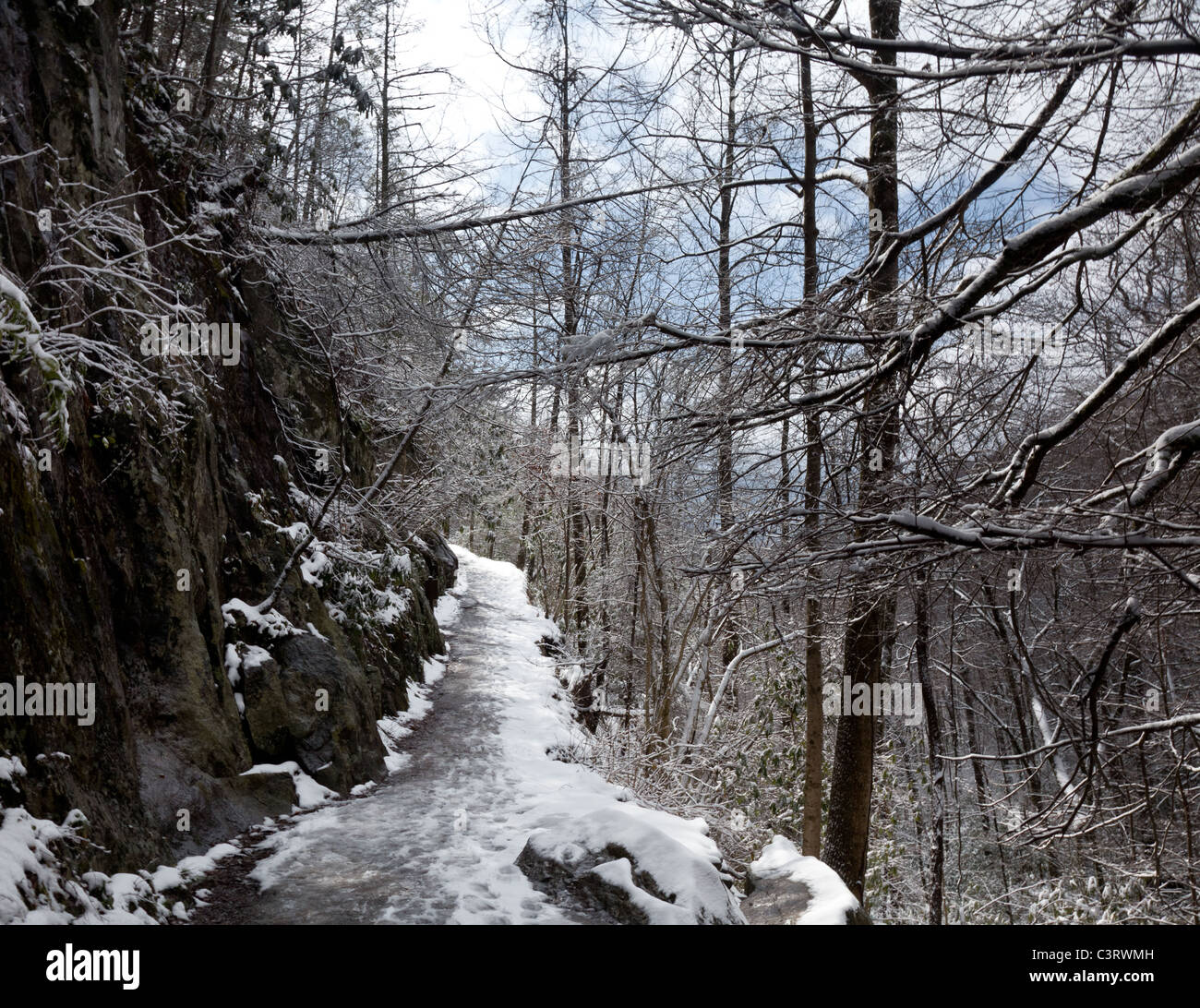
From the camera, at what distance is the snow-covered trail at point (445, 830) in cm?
464

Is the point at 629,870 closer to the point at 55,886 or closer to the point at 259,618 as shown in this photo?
the point at 55,886

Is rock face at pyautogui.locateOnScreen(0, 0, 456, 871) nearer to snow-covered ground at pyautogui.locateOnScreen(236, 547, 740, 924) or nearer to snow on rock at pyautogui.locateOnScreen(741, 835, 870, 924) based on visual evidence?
snow-covered ground at pyautogui.locateOnScreen(236, 547, 740, 924)

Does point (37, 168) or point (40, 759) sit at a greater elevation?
point (37, 168)

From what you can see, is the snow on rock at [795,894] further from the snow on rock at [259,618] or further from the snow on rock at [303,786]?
the snow on rock at [259,618]

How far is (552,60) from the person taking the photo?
21.3ft

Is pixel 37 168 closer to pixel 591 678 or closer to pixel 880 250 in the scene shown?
pixel 880 250

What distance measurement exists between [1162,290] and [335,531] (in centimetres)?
849

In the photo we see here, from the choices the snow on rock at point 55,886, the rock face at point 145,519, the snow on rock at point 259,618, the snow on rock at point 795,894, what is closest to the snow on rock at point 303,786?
the rock face at point 145,519

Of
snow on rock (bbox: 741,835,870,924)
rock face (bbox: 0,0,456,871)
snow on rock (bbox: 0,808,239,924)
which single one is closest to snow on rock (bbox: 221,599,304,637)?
rock face (bbox: 0,0,456,871)

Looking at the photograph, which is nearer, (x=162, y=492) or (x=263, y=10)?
(x=162, y=492)

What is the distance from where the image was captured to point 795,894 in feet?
18.2

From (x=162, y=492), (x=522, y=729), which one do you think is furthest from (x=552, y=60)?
(x=522, y=729)

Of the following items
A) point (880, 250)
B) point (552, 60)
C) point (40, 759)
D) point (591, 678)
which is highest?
point (552, 60)

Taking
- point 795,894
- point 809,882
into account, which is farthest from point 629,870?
point 809,882
